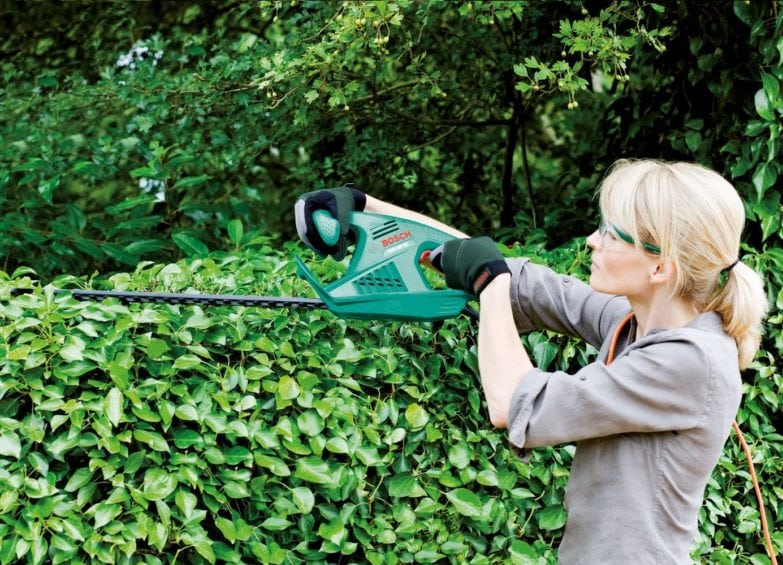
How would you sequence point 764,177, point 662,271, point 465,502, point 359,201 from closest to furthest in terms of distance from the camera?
point 662,271
point 359,201
point 465,502
point 764,177

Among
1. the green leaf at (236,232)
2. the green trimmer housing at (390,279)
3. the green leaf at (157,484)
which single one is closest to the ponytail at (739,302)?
the green trimmer housing at (390,279)

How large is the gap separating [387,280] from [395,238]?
A: 10cm

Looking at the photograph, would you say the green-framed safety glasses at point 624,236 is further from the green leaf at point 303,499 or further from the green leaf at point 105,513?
the green leaf at point 105,513

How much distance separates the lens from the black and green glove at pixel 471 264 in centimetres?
205

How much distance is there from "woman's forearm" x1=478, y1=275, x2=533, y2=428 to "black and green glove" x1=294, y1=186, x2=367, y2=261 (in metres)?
0.38

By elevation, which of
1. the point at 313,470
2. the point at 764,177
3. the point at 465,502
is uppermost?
the point at 764,177

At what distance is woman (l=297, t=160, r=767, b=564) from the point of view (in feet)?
6.25

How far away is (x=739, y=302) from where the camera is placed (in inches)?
79.8

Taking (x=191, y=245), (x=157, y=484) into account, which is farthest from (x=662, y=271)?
(x=191, y=245)

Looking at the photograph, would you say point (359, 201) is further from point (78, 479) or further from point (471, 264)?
point (78, 479)

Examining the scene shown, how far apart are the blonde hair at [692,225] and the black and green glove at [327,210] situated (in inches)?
23.6

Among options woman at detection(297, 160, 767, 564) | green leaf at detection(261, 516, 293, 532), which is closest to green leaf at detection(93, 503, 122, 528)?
green leaf at detection(261, 516, 293, 532)

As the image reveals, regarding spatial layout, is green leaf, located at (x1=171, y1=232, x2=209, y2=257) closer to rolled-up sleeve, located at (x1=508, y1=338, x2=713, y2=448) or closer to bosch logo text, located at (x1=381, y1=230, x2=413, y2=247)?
bosch logo text, located at (x1=381, y1=230, x2=413, y2=247)

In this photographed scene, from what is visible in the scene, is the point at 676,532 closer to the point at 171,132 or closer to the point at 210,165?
the point at 171,132
